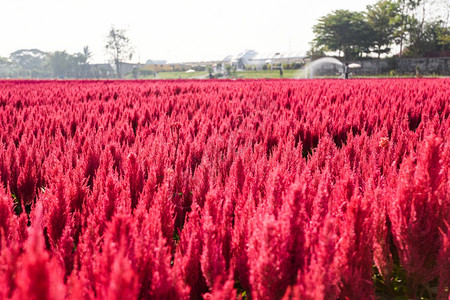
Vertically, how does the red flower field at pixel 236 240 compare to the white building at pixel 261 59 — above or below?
below

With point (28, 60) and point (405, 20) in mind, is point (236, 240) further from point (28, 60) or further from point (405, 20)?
point (28, 60)

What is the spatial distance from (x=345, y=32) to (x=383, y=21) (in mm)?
5524

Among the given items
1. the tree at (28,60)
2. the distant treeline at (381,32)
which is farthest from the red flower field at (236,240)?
the tree at (28,60)

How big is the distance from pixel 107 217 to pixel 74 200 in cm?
38

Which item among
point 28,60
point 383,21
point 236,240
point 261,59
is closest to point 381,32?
point 383,21

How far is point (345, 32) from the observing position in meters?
57.6

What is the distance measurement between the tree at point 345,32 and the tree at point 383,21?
890mm

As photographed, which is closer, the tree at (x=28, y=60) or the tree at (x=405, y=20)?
the tree at (x=405, y=20)

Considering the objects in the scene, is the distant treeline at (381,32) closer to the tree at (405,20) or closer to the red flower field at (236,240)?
the tree at (405,20)

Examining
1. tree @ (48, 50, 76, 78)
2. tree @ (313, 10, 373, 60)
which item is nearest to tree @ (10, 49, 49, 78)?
tree @ (48, 50, 76, 78)

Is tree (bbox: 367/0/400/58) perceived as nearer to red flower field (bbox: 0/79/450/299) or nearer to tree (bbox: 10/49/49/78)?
red flower field (bbox: 0/79/450/299)

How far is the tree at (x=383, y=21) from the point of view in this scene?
5472 centimetres

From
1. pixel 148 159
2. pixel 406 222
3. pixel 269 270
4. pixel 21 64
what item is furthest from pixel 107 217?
pixel 21 64

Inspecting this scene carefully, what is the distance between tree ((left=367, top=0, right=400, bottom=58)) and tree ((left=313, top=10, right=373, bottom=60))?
0.89 meters
